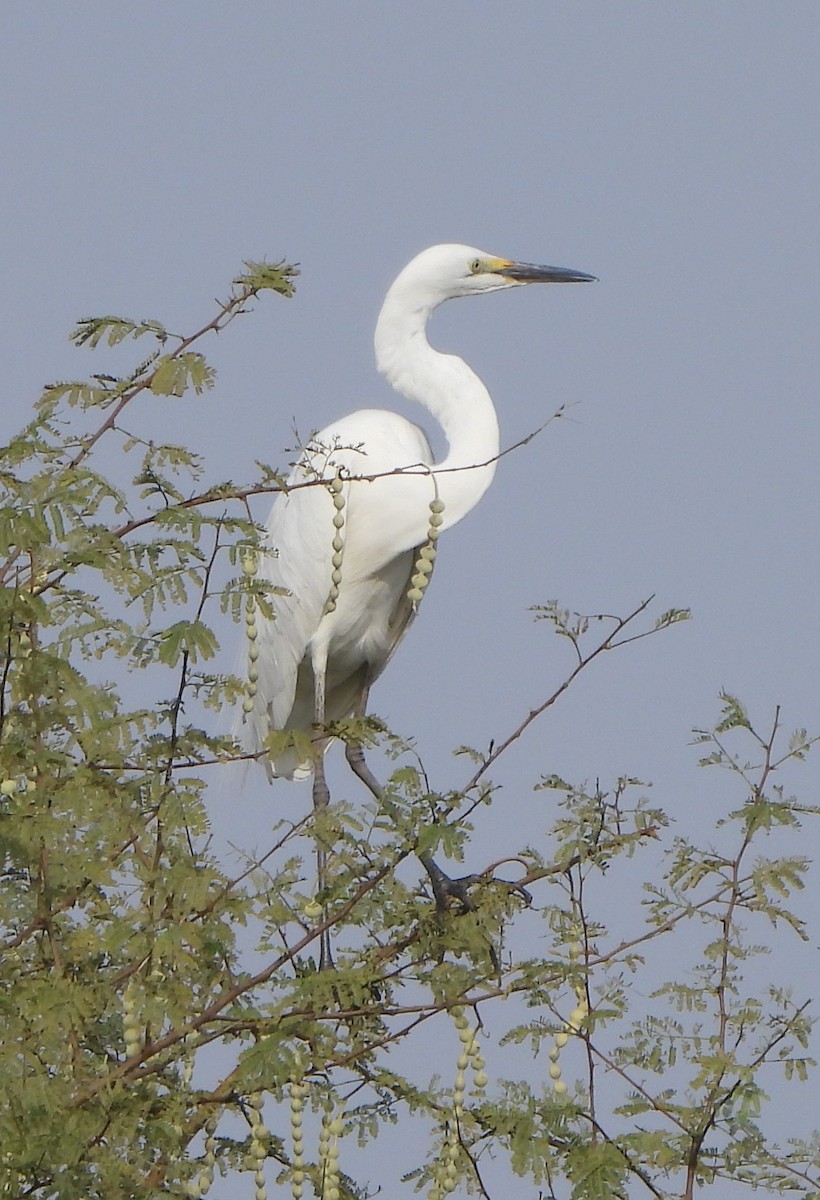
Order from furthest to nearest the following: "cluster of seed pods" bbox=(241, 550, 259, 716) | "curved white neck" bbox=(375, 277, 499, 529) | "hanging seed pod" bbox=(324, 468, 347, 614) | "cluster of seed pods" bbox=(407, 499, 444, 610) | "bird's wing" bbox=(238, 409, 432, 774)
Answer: "bird's wing" bbox=(238, 409, 432, 774), "curved white neck" bbox=(375, 277, 499, 529), "cluster of seed pods" bbox=(407, 499, 444, 610), "hanging seed pod" bbox=(324, 468, 347, 614), "cluster of seed pods" bbox=(241, 550, 259, 716)

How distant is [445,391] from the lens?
6129 millimetres

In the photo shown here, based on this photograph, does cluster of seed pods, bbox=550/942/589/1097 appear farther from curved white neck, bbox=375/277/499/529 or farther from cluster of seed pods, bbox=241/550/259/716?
curved white neck, bbox=375/277/499/529

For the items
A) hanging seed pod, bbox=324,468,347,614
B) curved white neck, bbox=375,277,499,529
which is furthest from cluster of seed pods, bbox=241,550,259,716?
curved white neck, bbox=375,277,499,529

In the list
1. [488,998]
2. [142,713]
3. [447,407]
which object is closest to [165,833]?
[142,713]

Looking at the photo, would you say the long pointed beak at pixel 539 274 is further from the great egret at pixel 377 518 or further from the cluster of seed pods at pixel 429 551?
the cluster of seed pods at pixel 429 551

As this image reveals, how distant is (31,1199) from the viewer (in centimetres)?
268

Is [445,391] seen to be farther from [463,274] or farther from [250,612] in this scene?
[250,612]

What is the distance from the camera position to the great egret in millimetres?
5988

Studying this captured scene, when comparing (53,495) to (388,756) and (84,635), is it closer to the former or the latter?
(84,635)

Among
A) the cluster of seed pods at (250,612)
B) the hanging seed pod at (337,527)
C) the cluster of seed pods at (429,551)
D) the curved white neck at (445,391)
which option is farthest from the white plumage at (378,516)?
the cluster of seed pods at (250,612)

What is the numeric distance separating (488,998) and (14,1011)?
84 cm

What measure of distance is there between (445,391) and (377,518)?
503 mm

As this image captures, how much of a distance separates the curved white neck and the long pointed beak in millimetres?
412

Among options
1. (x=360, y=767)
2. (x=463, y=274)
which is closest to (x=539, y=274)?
(x=463, y=274)
